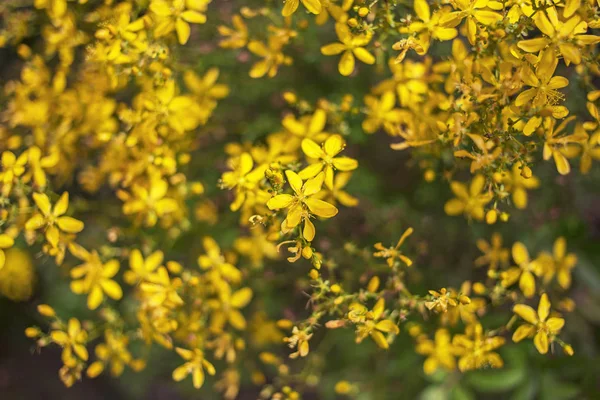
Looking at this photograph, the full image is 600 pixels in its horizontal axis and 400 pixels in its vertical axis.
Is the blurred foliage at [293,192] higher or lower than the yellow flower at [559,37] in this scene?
lower

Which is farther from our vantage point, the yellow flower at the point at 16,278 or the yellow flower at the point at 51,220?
the yellow flower at the point at 16,278

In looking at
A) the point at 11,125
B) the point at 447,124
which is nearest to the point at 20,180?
the point at 11,125

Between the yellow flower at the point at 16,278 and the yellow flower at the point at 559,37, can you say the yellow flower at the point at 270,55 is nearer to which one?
the yellow flower at the point at 559,37

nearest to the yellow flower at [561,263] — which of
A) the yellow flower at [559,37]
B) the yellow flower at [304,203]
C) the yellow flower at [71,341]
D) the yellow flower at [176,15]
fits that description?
the yellow flower at [559,37]

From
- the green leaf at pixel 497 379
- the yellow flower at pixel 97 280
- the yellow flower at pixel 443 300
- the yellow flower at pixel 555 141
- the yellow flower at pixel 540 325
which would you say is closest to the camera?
the yellow flower at pixel 443 300

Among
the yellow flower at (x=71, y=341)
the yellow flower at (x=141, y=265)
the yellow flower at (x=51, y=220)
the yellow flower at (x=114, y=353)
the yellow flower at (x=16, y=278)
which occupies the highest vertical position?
the yellow flower at (x=51, y=220)

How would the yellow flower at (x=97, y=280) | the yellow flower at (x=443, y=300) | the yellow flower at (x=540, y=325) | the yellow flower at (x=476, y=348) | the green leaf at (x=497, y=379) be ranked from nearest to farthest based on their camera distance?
1. the yellow flower at (x=443, y=300)
2. the yellow flower at (x=540, y=325)
3. the yellow flower at (x=476, y=348)
4. the yellow flower at (x=97, y=280)
5. the green leaf at (x=497, y=379)

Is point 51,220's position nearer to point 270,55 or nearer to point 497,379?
point 270,55
